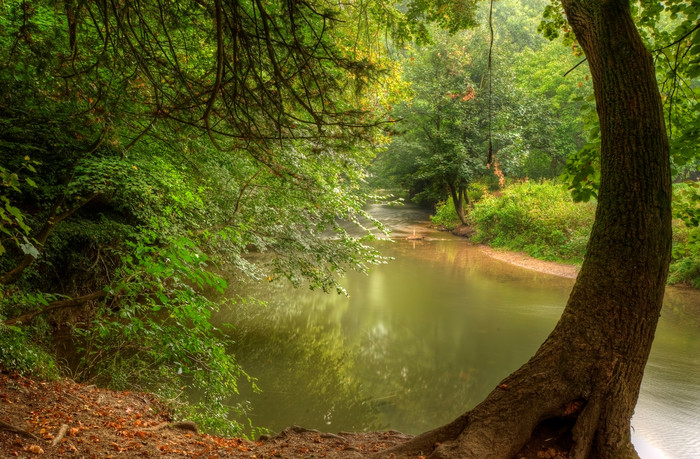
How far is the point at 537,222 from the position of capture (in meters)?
15.7

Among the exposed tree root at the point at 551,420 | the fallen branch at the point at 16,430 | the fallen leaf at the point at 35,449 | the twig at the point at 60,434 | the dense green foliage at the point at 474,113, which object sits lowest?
the twig at the point at 60,434

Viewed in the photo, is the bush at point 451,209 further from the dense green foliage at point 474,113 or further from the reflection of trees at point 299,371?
the reflection of trees at point 299,371

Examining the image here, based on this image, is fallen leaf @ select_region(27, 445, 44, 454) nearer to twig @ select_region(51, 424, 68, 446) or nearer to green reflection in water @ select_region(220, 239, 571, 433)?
twig @ select_region(51, 424, 68, 446)

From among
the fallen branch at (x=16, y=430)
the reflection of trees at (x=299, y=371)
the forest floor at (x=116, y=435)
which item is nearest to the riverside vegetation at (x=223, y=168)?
the forest floor at (x=116, y=435)

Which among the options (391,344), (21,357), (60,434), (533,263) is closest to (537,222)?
(533,263)

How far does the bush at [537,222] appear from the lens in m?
14.3

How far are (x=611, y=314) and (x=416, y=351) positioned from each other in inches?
210

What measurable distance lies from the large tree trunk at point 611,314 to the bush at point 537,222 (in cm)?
1187

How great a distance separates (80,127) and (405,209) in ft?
80.9

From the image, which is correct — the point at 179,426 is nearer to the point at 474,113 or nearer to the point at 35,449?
the point at 35,449

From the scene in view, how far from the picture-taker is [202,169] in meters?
5.54

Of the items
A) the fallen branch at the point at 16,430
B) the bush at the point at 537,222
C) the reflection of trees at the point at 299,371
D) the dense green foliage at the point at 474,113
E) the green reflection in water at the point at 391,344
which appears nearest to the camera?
the fallen branch at the point at 16,430

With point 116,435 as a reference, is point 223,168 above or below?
above

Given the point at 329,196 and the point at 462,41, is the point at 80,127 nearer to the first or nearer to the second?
the point at 329,196
